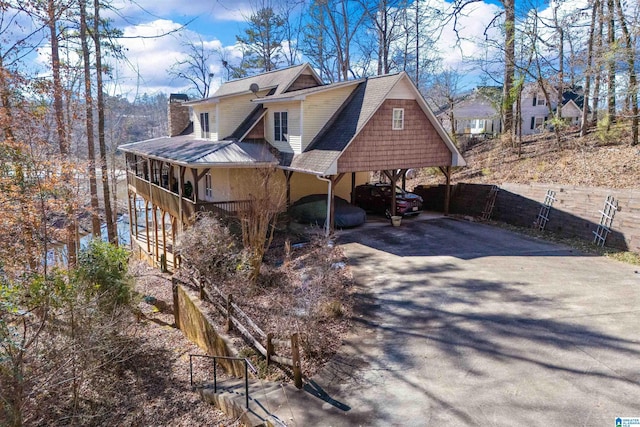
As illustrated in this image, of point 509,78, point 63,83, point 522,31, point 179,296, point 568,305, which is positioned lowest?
point 179,296

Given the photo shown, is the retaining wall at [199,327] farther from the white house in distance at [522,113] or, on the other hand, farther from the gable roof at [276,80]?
the white house in distance at [522,113]

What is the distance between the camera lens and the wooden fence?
6.44 metres

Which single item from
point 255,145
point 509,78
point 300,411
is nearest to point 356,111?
point 255,145

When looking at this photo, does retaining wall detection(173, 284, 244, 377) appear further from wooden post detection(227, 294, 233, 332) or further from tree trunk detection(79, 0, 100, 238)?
tree trunk detection(79, 0, 100, 238)

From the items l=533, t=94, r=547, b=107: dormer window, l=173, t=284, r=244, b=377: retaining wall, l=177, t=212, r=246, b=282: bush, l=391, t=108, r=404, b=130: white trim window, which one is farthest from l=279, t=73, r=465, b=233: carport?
l=533, t=94, r=547, b=107: dormer window

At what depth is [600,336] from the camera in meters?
7.50

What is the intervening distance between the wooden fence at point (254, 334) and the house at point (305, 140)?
379 cm

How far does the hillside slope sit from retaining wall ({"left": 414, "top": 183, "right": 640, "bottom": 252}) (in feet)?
7.91

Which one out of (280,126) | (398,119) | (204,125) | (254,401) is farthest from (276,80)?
(254,401)

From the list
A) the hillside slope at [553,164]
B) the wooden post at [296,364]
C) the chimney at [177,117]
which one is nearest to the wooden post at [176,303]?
the wooden post at [296,364]

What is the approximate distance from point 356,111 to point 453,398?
12025 mm

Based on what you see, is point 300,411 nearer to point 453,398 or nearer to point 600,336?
point 453,398

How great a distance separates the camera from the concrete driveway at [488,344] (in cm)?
571

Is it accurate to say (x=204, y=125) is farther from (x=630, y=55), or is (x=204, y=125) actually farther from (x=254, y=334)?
(x=630, y=55)
